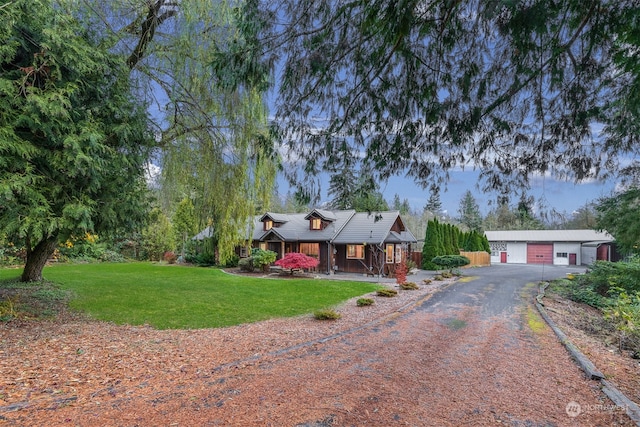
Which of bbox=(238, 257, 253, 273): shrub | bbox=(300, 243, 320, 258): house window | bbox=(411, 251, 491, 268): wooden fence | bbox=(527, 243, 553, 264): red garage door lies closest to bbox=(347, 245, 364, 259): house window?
bbox=(300, 243, 320, 258): house window

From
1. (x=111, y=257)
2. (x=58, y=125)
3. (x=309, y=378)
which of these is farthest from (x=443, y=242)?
(x=111, y=257)

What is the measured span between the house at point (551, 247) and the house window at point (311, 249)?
2369 centimetres

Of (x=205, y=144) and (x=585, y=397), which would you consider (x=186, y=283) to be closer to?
(x=205, y=144)

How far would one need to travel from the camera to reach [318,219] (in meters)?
22.1

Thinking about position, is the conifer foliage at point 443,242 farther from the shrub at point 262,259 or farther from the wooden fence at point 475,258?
the shrub at point 262,259

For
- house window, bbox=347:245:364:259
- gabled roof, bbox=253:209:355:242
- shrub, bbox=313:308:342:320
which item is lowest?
shrub, bbox=313:308:342:320

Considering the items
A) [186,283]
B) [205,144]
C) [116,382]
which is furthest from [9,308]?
[186,283]

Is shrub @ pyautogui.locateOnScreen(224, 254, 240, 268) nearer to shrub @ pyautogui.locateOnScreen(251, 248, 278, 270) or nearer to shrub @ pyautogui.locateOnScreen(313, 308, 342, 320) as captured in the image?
shrub @ pyautogui.locateOnScreen(251, 248, 278, 270)

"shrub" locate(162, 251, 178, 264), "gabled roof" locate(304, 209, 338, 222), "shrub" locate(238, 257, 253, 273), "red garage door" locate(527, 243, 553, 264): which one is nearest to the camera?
"shrub" locate(238, 257, 253, 273)

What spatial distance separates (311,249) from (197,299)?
11.6m

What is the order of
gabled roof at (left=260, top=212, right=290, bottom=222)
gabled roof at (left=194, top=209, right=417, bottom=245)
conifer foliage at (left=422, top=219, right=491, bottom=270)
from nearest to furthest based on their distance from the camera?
gabled roof at (left=194, top=209, right=417, bottom=245) < gabled roof at (left=260, top=212, right=290, bottom=222) < conifer foliage at (left=422, top=219, right=491, bottom=270)

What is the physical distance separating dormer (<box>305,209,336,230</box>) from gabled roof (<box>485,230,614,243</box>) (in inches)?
902

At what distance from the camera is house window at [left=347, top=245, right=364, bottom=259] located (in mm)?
20453

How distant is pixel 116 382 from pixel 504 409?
476 centimetres
